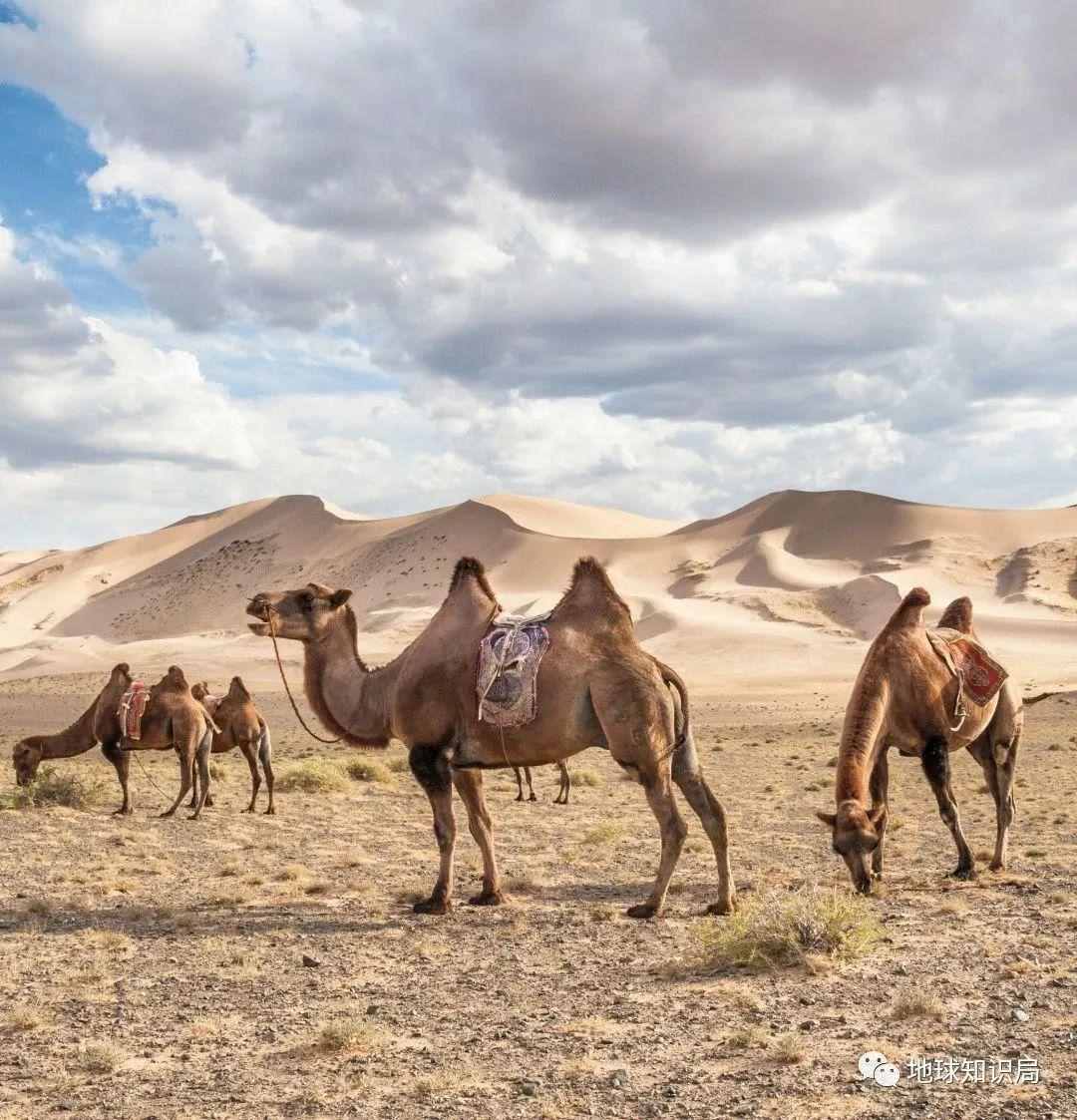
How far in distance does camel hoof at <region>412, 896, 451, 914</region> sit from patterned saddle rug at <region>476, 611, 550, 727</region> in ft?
5.06

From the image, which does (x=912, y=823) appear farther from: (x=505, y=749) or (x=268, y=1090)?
(x=268, y=1090)

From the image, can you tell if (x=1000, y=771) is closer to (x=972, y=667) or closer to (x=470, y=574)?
(x=972, y=667)

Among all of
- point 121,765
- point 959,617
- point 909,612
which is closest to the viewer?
point 909,612

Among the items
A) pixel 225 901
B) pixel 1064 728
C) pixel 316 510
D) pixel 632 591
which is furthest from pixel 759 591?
pixel 225 901

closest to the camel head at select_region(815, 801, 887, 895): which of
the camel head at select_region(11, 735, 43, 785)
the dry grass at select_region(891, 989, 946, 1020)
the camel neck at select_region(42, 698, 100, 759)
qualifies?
the dry grass at select_region(891, 989, 946, 1020)

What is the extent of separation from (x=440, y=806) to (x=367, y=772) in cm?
1155

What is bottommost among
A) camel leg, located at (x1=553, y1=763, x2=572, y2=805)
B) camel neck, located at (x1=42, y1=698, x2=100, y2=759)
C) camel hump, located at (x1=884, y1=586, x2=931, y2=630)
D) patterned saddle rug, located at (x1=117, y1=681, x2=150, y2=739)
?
camel leg, located at (x1=553, y1=763, x2=572, y2=805)

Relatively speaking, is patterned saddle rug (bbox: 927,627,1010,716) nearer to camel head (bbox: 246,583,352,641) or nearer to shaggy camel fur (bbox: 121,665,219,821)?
camel head (bbox: 246,583,352,641)

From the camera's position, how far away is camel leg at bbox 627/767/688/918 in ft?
31.6

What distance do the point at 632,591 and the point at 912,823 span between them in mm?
66404

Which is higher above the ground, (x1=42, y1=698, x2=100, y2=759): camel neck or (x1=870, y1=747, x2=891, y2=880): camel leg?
(x1=42, y1=698, x2=100, y2=759): camel neck

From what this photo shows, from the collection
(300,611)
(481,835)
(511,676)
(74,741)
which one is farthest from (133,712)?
(511,676)

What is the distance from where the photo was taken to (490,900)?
10.4m

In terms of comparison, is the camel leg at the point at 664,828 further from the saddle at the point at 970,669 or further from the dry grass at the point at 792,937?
the saddle at the point at 970,669
